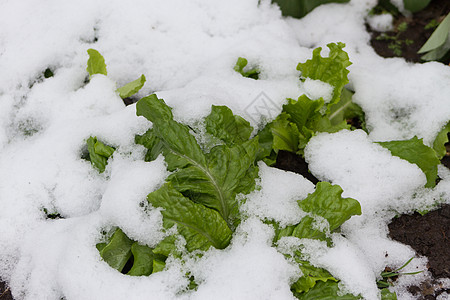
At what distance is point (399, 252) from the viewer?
1756 millimetres

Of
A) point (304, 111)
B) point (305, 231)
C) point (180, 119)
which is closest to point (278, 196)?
point (305, 231)

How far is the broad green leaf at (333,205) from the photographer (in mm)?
1632

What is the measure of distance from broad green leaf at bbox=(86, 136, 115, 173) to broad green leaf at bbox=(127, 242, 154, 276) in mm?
400

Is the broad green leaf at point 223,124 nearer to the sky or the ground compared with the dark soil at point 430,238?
nearer to the sky

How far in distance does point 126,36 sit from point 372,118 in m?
1.26

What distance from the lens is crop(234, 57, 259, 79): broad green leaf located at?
6.86 feet

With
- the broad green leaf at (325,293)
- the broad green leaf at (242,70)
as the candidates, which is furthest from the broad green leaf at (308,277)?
the broad green leaf at (242,70)

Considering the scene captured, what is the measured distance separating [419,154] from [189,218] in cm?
96

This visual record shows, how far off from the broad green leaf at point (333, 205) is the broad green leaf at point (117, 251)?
701 millimetres

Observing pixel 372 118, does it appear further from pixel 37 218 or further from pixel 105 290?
pixel 37 218

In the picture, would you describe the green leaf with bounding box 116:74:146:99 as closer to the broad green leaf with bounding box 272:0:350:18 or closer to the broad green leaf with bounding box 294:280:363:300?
the broad green leaf with bounding box 272:0:350:18

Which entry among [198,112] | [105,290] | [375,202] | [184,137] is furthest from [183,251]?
[375,202]

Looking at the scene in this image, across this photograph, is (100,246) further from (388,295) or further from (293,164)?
(388,295)

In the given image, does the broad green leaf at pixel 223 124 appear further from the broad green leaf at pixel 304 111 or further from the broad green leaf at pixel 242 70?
the broad green leaf at pixel 242 70
